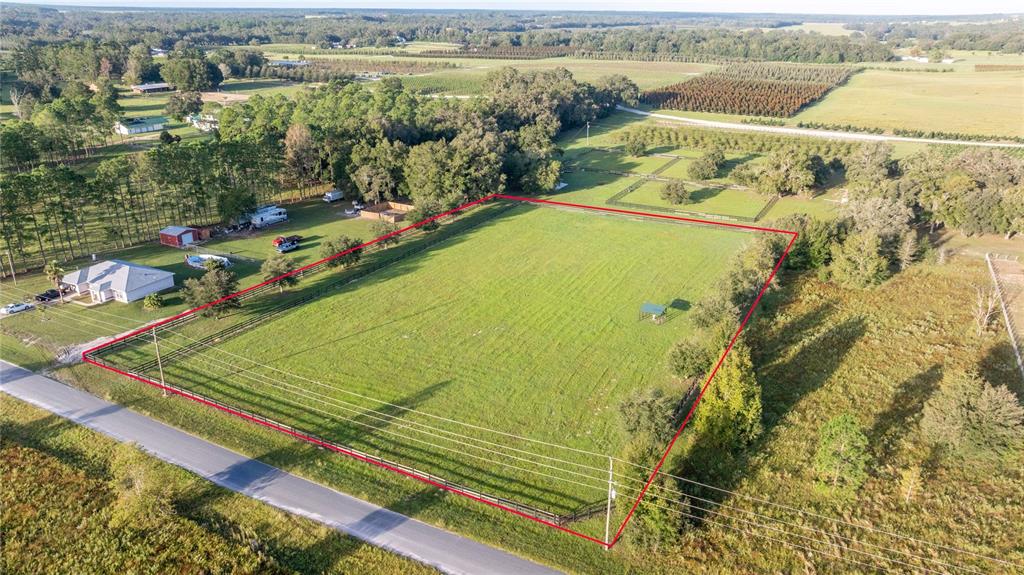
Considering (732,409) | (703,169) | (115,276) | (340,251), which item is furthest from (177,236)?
(703,169)

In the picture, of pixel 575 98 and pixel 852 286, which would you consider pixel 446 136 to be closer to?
pixel 575 98

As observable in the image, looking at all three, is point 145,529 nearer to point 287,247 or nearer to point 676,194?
point 287,247

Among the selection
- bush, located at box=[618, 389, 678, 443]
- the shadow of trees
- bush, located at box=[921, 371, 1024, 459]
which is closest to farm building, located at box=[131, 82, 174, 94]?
the shadow of trees


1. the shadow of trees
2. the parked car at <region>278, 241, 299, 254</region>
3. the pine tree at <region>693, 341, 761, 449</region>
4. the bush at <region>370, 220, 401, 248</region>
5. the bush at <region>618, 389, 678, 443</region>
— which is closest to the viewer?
the shadow of trees

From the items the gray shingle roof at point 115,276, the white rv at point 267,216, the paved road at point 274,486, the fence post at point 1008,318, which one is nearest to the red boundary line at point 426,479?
the paved road at point 274,486

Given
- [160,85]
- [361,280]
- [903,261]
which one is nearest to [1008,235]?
[903,261]

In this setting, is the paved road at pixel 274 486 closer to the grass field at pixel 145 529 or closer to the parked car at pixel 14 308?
the grass field at pixel 145 529

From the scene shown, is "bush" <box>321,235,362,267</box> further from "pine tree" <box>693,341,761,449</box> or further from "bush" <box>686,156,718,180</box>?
"bush" <box>686,156,718,180</box>
